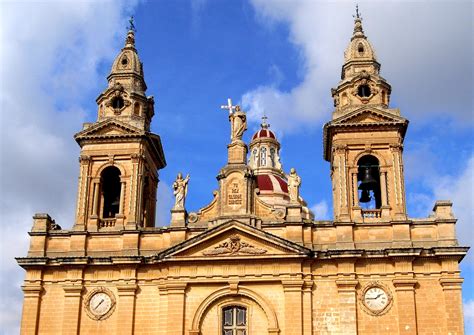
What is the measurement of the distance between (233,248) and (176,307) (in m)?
3.17

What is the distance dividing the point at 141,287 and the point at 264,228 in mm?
5419

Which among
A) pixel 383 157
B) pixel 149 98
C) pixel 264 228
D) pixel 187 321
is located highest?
pixel 149 98

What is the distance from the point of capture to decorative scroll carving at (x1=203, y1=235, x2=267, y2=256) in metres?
28.8

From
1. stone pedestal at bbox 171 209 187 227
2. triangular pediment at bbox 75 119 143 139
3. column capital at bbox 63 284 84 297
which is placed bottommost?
column capital at bbox 63 284 84 297

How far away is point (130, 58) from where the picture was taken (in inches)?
1344

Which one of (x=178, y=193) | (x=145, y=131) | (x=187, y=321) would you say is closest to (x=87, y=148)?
(x=145, y=131)

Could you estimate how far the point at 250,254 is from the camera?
2862 cm

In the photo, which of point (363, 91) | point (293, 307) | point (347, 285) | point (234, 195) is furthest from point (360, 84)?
point (293, 307)

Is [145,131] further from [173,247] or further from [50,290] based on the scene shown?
[50,290]

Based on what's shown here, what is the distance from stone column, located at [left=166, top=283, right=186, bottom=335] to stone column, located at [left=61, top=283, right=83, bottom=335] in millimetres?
3612

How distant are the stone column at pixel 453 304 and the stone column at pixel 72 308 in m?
14.0

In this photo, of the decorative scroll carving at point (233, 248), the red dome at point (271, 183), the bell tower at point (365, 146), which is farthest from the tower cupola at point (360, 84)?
the red dome at point (271, 183)

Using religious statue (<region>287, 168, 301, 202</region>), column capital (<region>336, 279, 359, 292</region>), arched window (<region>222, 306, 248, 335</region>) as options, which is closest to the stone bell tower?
arched window (<region>222, 306, 248, 335</region>)

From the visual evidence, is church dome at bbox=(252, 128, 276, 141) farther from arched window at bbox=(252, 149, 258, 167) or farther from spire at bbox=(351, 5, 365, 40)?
spire at bbox=(351, 5, 365, 40)
